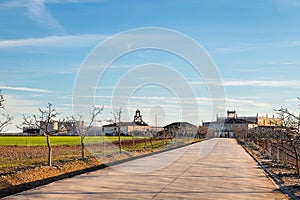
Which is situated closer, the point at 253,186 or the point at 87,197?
the point at 87,197

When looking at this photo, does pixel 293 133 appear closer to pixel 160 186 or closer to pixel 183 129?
pixel 160 186

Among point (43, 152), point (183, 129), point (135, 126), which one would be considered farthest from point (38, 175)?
point (183, 129)

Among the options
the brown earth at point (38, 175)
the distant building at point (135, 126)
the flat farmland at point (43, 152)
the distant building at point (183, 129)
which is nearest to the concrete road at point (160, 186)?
the brown earth at point (38, 175)

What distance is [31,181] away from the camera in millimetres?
16797

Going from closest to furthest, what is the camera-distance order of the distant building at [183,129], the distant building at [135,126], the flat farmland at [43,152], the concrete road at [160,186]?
the concrete road at [160,186] < the flat farmland at [43,152] < the distant building at [135,126] < the distant building at [183,129]

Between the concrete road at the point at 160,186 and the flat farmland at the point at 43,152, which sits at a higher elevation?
the flat farmland at the point at 43,152

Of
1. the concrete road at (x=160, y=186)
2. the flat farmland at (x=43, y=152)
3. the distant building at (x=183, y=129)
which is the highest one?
the distant building at (x=183, y=129)

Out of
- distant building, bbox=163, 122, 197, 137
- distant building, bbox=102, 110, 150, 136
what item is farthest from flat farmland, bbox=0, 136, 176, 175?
distant building, bbox=163, 122, 197, 137

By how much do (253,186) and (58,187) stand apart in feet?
23.4

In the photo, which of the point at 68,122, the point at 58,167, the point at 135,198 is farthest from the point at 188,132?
the point at 135,198

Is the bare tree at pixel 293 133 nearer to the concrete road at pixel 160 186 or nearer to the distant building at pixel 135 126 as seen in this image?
the concrete road at pixel 160 186

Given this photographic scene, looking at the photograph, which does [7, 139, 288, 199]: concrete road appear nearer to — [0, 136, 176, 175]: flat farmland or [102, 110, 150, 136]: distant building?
[0, 136, 176, 175]: flat farmland

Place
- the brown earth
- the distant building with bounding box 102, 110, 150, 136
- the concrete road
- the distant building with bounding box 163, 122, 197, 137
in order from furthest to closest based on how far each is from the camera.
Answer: the distant building with bounding box 163, 122, 197, 137 → the distant building with bounding box 102, 110, 150, 136 → the brown earth → the concrete road

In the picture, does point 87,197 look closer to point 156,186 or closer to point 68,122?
point 156,186
